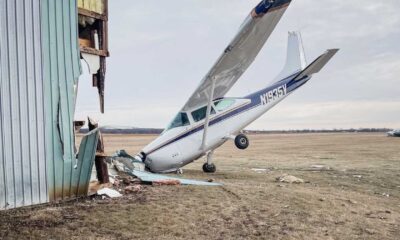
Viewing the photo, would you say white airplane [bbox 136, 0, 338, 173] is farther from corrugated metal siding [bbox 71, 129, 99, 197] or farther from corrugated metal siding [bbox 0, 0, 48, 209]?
corrugated metal siding [bbox 0, 0, 48, 209]

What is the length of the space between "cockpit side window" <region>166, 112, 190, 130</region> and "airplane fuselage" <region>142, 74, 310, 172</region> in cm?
14

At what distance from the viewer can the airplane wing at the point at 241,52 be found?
35.0 ft

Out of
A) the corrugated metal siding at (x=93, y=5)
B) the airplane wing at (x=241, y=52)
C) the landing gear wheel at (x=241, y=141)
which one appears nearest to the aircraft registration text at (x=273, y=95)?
the airplane wing at (x=241, y=52)

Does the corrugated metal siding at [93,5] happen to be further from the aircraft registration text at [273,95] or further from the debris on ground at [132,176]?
the aircraft registration text at [273,95]

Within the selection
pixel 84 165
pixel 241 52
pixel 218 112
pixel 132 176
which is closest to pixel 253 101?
pixel 218 112

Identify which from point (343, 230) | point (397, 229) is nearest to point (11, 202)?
point (343, 230)

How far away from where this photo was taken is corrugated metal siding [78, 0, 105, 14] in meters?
8.52

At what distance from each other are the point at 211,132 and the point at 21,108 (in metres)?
7.71

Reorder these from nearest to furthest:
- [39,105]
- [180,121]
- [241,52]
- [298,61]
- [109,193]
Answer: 1. [39,105]
2. [109,193]
3. [241,52]
4. [180,121]
5. [298,61]

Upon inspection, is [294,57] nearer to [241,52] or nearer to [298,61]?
[298,61]

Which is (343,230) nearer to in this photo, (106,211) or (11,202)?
(106,211)

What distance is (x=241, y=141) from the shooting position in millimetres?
13930

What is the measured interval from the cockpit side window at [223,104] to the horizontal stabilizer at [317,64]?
2.77 metres

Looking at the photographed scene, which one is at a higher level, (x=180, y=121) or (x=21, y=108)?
(x=21, y=108)
